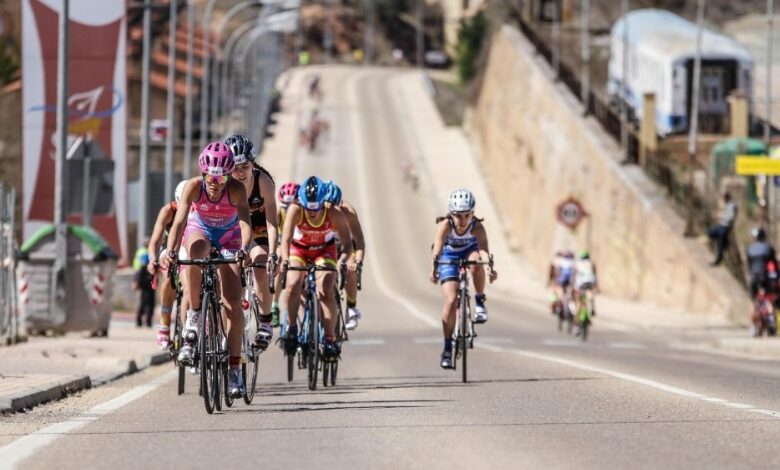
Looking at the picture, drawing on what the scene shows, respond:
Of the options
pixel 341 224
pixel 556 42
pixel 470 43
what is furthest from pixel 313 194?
pixel 470 43

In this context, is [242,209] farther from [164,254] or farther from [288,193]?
[288,193]

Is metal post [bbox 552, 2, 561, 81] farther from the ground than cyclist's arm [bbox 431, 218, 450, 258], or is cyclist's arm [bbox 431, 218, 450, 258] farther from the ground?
metal post [bbox 552, 2, 561, 81]

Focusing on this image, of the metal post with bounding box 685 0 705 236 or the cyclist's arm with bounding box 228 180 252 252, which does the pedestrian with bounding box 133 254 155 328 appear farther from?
the cyclist's arm with bounding box 228 180 252 252

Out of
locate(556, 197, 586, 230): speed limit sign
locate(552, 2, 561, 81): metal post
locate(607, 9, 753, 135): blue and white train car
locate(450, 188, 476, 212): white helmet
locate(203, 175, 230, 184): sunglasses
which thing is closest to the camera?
locate(203, 175, 230, 184): sunglasses

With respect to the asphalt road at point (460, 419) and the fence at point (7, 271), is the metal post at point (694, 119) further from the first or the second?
the fence at point (7, 271)

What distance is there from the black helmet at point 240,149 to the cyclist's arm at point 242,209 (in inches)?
18.5

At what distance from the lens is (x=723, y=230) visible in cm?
4162

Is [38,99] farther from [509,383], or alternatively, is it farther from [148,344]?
[509,383]

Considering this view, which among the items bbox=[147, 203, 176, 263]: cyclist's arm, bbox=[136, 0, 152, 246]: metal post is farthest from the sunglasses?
bbox=[136, 0, 152, 246]: metal post

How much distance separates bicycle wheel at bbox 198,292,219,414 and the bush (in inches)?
4954

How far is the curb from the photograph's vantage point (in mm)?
14352

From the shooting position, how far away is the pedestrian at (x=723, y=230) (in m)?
41.7

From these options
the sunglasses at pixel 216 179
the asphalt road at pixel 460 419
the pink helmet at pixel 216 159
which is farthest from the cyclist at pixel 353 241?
the pink helmet at pixel 216 159

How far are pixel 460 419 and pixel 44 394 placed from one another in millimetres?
4033
